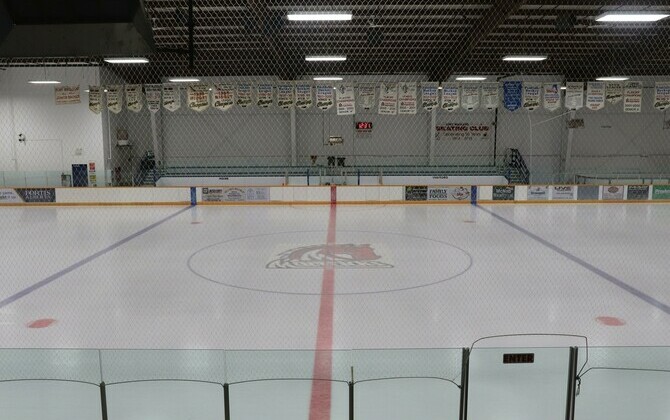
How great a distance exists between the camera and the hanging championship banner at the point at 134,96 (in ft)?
54.7

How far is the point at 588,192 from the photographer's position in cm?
1748

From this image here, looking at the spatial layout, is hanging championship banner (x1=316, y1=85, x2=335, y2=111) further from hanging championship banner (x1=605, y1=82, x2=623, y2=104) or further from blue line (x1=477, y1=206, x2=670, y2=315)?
hanging championship banner (x1=605, y1=82, x2=623, y2=104)

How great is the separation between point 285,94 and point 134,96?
15.9 feet

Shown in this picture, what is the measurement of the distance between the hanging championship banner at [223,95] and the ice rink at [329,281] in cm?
454

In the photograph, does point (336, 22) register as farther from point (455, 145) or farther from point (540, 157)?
point (540, 157)

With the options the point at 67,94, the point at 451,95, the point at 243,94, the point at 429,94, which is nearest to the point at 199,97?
the point at 243,94

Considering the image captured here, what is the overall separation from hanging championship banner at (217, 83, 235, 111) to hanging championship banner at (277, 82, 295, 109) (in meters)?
1.50

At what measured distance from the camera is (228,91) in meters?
16.7

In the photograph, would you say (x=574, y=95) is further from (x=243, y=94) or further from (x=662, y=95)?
(x=243, y=94)

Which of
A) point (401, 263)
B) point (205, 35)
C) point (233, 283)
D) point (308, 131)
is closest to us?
point (233, 283)

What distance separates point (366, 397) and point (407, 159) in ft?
70.9

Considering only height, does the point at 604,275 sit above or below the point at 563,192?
below

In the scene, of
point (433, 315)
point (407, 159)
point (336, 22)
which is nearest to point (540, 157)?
point (407, 159)

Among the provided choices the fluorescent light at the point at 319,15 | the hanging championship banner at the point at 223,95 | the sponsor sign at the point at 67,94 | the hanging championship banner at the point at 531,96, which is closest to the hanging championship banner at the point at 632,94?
the hanging championship banner at the point at 531,96
